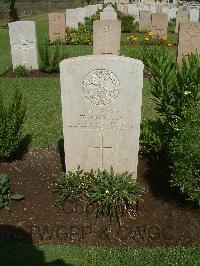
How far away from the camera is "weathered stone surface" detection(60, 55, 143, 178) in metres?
3.94

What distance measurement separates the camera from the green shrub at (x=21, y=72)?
1098 cm

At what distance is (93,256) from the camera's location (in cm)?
362

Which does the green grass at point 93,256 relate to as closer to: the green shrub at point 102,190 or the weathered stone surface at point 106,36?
the green shrub at point 102,190

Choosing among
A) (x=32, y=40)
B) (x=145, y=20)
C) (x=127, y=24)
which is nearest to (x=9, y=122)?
(x=32, y=40)

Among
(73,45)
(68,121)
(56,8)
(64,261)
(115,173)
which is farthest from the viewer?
(56,8)

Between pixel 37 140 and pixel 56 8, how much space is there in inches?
1530

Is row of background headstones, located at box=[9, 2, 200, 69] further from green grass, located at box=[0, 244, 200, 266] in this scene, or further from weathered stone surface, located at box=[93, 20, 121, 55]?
green grass, located at box=[0, 244, 200, 266]

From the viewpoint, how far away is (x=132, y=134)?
425cm

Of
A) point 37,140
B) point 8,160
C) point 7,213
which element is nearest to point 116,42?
point 37,140

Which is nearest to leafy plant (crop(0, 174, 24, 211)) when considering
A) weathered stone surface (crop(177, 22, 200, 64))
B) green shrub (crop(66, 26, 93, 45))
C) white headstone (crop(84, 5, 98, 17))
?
weathered stone surface (crop(177, 22, 200, 64))

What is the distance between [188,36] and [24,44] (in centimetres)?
516

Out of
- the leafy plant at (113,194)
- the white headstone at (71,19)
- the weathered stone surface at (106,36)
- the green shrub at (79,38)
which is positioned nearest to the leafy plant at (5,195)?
the leafy plant at (113,194)

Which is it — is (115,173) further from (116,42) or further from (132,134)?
(116,42)

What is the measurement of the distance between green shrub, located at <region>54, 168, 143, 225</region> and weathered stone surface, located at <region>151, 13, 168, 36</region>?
1449cm
